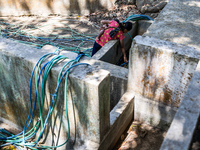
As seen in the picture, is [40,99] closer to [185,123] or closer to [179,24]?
[185,123]

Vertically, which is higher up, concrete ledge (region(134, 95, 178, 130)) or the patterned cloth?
the patterned cloth

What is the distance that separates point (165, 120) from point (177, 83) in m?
0.77

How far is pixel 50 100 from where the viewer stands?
3.30 metres

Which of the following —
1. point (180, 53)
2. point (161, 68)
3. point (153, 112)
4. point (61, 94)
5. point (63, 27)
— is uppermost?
point (180, 53)

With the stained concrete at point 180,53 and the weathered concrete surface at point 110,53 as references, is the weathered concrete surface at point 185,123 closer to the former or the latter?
the stained concrete at point 180,53

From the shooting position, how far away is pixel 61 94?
314cm

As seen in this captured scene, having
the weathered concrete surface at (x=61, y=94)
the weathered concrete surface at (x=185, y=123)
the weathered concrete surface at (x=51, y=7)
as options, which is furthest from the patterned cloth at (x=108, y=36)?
the weathered concrete surface at (x=51, y=7)

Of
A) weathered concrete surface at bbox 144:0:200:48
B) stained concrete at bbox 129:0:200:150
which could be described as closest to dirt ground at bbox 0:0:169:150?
weathered concrete surface at bbox 144:0:200:48

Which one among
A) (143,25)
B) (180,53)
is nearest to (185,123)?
(180,53)

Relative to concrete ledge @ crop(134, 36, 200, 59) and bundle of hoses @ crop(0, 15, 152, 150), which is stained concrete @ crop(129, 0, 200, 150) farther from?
bundle of hoses @ crop(0, 15, 152, 150)

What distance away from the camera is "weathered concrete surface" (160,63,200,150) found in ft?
6.22

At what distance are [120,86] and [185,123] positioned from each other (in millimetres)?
2221

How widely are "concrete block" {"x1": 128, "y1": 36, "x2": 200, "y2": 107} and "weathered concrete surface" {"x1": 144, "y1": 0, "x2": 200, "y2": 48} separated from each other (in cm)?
43

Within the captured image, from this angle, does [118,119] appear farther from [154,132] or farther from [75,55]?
[75,55]
